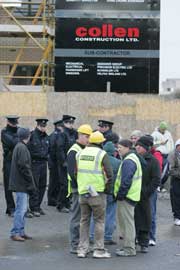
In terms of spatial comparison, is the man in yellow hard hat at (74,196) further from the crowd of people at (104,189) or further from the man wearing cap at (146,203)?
the man wearing cap at (146,203)

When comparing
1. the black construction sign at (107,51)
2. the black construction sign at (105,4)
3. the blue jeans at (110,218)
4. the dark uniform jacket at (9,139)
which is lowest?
the blue jeans at (110,218)

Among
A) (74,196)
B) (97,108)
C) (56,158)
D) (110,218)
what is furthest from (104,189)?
(97,108)

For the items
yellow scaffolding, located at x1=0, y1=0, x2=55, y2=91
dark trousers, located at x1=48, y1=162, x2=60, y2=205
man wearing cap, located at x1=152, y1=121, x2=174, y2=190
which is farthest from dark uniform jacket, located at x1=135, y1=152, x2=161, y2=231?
yellow scaffolding, located at x1=0, y1=0, x2=55, y2=91

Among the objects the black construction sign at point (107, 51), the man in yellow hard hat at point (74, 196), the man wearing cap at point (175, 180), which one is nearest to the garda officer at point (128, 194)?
the man in yellow hard hat at point (74, 196)

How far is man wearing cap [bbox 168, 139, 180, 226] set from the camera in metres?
12.2

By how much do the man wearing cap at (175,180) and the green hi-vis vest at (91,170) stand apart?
3.22m

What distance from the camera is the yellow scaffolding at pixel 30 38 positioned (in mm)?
21688

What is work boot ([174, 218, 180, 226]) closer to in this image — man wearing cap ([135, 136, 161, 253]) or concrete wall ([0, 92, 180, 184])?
man wearing cap ([135, 136, 161, 253])

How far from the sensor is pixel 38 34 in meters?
22.2

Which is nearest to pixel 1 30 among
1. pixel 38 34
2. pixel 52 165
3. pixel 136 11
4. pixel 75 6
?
pixel 38 34

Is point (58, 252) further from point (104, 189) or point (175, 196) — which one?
point (175, 196)

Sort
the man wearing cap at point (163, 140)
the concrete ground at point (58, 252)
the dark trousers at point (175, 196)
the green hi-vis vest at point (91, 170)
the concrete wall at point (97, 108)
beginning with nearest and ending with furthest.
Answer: the concrete ground at point (58, 252) → the green hi-vis vest at point (91, 170) → the dark trousers at point (175, 196) → the man wearing cap at point (163, 140) → the concrete wall at point (97, 108)

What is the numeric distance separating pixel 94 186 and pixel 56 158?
4274 millimetres

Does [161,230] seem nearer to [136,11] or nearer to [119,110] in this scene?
[119,110]
